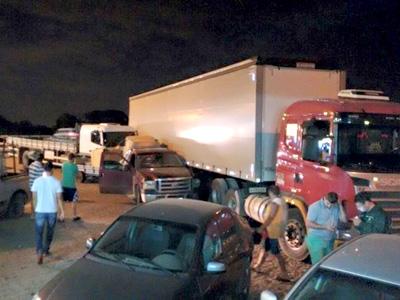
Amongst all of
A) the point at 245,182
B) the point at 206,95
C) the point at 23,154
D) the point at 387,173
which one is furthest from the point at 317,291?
the point at 23,154

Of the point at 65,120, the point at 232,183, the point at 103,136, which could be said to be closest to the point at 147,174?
the point at 232,183

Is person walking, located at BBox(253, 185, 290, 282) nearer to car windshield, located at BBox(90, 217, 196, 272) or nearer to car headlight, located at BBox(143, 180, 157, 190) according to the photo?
car windshield, located at BBox(90, 217, 196, 272)

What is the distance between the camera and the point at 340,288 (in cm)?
433

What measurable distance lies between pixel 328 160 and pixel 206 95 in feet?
22.7

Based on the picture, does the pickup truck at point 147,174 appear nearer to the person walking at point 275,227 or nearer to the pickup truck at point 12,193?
the pickup truck at point 12,193

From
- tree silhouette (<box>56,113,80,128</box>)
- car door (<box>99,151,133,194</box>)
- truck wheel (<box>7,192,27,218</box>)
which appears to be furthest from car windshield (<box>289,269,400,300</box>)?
tree silhouette (<box>56,113,80,128</box>)

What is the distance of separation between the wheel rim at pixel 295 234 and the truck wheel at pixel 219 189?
4.06m

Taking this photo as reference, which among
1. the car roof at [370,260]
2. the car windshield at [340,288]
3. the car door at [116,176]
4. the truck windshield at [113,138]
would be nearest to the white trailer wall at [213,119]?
the car door at [116,176]

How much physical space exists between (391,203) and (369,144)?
3.63ft

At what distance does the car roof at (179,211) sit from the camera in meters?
6.69

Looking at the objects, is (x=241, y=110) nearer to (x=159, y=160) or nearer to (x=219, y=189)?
(x=219, y=189)

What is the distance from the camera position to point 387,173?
383 inches

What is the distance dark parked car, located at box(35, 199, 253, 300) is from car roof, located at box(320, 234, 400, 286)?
166 cm

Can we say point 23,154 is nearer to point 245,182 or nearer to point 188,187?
point 188,187
